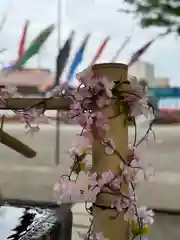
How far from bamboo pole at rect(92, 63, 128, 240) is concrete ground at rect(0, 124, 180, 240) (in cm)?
126

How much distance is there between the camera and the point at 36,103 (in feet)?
2.58

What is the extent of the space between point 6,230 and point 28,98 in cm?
45

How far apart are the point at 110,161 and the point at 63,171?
2244 millimetres

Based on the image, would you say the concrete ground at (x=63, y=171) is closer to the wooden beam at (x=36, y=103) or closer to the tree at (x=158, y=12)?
the tree at (x=158, y=12)

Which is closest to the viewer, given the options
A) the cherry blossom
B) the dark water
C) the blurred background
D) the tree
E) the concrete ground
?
the cherry blossom

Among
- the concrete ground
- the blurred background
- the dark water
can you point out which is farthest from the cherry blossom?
the blurred background

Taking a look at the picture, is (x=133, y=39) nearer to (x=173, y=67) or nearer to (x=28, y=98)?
(x=173, y=67)

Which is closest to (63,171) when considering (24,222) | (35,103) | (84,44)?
(84,44)

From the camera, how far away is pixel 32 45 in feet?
10.0

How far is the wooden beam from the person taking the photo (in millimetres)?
780

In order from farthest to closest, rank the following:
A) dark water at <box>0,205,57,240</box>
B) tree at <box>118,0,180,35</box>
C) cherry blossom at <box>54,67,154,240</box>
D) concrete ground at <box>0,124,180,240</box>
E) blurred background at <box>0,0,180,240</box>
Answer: blurred background at <box>0,0,180,240</box>, tree at <box>118,0,180,35</box>, concrete ground at <box>0,124,180,240</box>, dark water at <box>0,205,57,240</box>, cherry blossom at <box>54,67,154,240</box>

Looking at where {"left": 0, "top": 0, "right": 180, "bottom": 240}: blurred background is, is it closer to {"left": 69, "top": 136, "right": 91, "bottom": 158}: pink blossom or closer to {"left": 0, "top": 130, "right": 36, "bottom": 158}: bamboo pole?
{"left": 0, "top": 130, "right": 36, "bottom": 158}: bamboo pole

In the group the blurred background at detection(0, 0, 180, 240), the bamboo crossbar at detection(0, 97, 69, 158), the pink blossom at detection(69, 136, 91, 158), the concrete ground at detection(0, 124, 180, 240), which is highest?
the blurred background at detection(0, 0, 180, 240)

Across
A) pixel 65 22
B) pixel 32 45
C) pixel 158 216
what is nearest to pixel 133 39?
pixel 65 22
